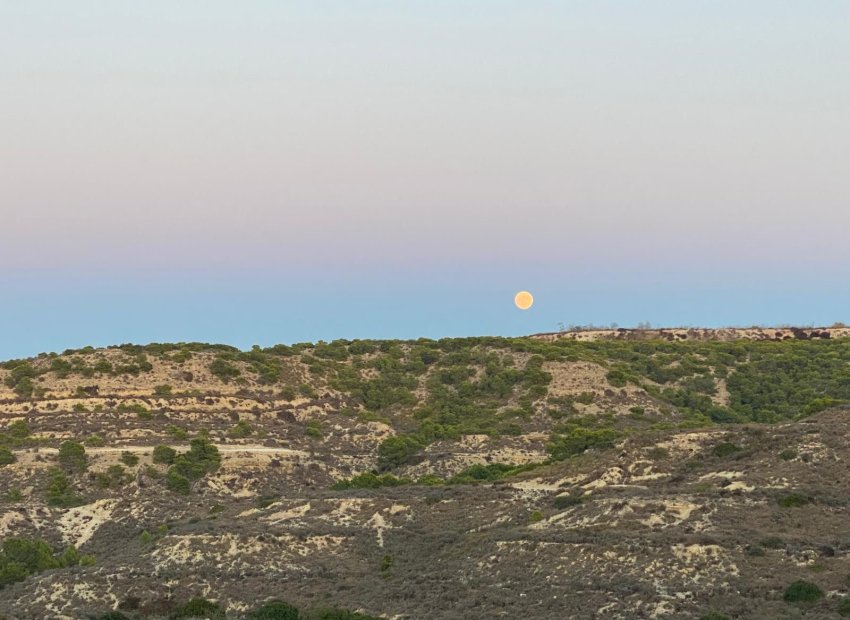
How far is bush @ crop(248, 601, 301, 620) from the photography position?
56769 mm

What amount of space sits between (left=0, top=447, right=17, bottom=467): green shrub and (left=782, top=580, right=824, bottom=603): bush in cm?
6742

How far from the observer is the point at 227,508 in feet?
263

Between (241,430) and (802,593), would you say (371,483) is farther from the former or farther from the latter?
(802,593)

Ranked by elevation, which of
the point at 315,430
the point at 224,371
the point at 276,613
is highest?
the point at 224,371

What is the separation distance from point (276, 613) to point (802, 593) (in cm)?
2620

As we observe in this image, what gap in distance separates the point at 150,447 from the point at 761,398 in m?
74.4

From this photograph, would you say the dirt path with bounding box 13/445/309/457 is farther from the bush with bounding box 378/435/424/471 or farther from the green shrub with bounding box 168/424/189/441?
the bush with bounding box 378/435/424/471

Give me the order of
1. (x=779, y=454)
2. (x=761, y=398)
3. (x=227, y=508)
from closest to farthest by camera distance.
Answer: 1. (x=779, y=454)
2. (x=227, y=508)
3. (x=761, y=398)

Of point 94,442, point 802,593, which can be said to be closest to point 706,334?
point 94,442

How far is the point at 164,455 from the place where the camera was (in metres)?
95.4

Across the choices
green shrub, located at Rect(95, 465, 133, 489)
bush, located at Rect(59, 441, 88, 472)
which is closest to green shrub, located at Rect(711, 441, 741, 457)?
green shrub, located at Rect(95, 465, 133, 489)

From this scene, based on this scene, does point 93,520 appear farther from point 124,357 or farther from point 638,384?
point 638,384

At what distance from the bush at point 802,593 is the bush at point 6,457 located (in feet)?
221

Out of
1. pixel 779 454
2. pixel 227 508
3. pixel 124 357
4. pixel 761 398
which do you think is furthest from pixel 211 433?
pixel 761 398
